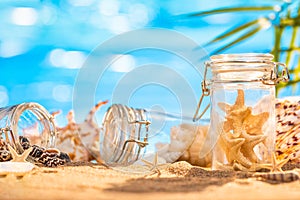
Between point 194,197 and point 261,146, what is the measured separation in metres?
0.44

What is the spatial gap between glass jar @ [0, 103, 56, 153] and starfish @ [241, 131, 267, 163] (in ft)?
1.77

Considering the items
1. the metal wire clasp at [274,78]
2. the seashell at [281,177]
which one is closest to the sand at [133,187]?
the seashell at [281,177]

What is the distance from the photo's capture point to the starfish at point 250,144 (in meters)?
1.09

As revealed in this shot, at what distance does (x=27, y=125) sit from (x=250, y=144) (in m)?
0.59

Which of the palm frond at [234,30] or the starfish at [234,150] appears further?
the palm frond at [234,30]

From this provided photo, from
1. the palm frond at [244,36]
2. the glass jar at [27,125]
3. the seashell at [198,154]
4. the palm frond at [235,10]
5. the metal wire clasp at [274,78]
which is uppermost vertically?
the palm frond at [235,10]

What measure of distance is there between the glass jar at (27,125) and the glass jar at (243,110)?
18.6 inches

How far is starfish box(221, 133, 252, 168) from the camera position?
1.09 m

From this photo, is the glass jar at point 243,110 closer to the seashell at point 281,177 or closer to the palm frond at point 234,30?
the seashell at point 281,177

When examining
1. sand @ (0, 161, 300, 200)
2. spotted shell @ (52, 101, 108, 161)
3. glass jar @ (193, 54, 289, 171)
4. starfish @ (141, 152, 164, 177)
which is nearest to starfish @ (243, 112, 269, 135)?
glass jar @ (193, 54, 289, 171)

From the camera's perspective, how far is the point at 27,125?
4.35ft

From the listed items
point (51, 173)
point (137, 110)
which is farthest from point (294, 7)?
point (51, 173)

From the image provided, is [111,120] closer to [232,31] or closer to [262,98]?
[262,98]

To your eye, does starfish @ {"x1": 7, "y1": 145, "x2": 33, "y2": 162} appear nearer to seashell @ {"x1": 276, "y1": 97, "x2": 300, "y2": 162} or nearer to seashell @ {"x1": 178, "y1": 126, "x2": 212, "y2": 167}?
seashell @ {"x1": 178, "y1": 126, "x2": 212, "y2": 167}
